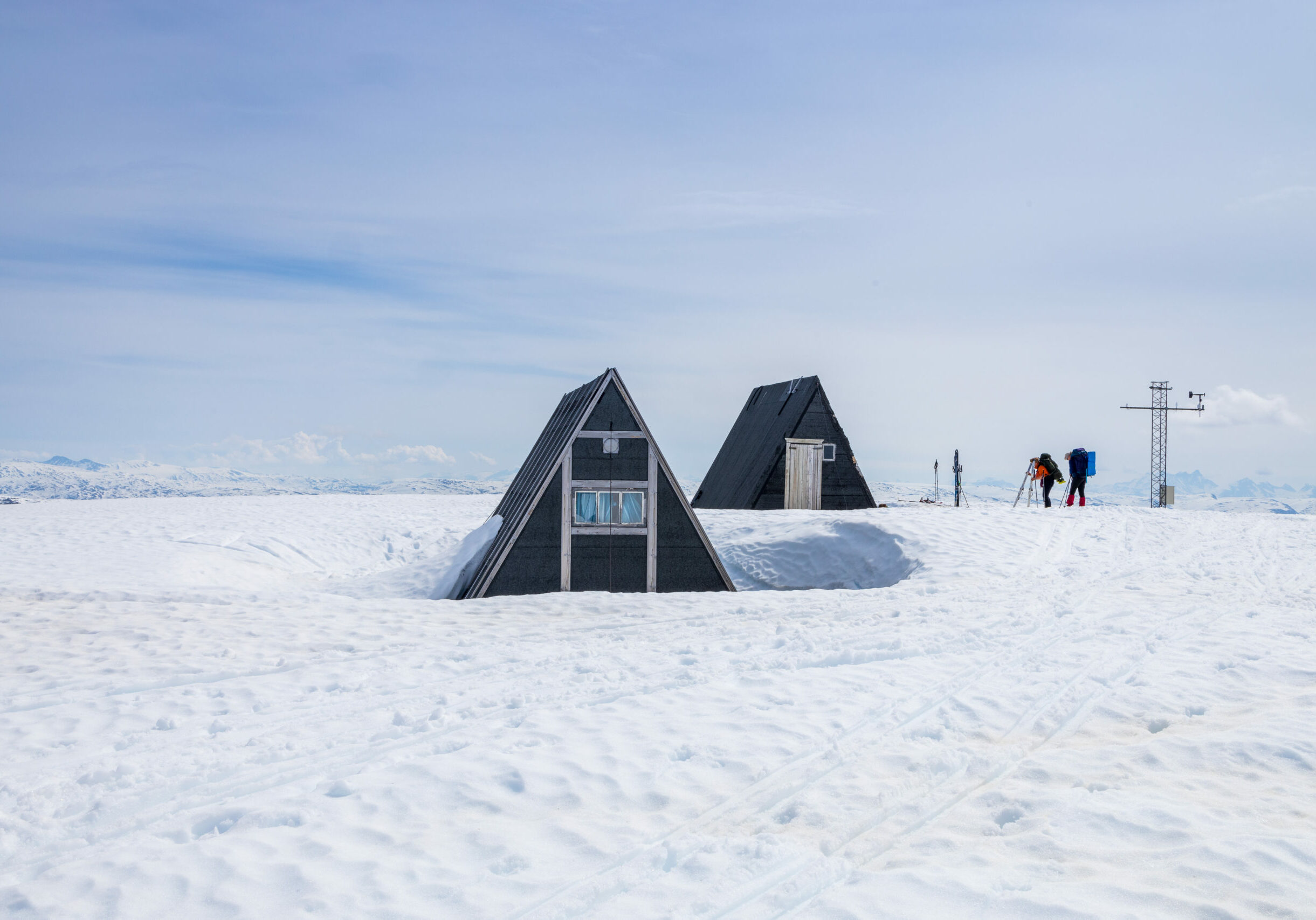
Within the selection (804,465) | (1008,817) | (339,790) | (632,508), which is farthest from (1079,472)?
(339,790)

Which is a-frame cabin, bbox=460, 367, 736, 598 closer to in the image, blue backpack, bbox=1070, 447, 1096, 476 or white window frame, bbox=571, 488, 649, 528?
white window frame, bbox=571, 488, 649, 528

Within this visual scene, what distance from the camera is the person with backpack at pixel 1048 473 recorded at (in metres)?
28.0

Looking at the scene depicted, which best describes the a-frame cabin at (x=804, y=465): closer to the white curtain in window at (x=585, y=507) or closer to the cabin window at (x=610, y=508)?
the cabin window at (x=610, y=508)

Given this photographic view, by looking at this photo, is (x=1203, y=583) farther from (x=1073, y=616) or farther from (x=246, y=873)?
(x=246, y=873)

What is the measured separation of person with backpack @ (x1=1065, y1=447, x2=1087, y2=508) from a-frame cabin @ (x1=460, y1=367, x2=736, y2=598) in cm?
1704

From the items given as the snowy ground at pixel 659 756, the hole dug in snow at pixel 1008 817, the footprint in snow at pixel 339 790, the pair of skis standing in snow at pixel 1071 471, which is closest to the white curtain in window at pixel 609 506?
the snowy ground at pixel 659 756

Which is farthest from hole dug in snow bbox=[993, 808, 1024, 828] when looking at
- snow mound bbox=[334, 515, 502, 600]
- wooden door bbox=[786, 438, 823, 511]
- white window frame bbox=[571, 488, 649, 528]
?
wooden door bbox=[786, 438, 823, 511]

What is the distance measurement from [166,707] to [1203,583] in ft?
61.6

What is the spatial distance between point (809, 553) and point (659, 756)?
15576 mm

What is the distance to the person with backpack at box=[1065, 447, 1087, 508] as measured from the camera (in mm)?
28094

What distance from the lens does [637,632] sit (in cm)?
1220

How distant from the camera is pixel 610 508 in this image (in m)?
17.2

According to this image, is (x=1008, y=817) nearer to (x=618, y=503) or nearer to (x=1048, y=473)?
(x=618, y=503)

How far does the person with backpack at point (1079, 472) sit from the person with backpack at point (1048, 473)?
544mm
